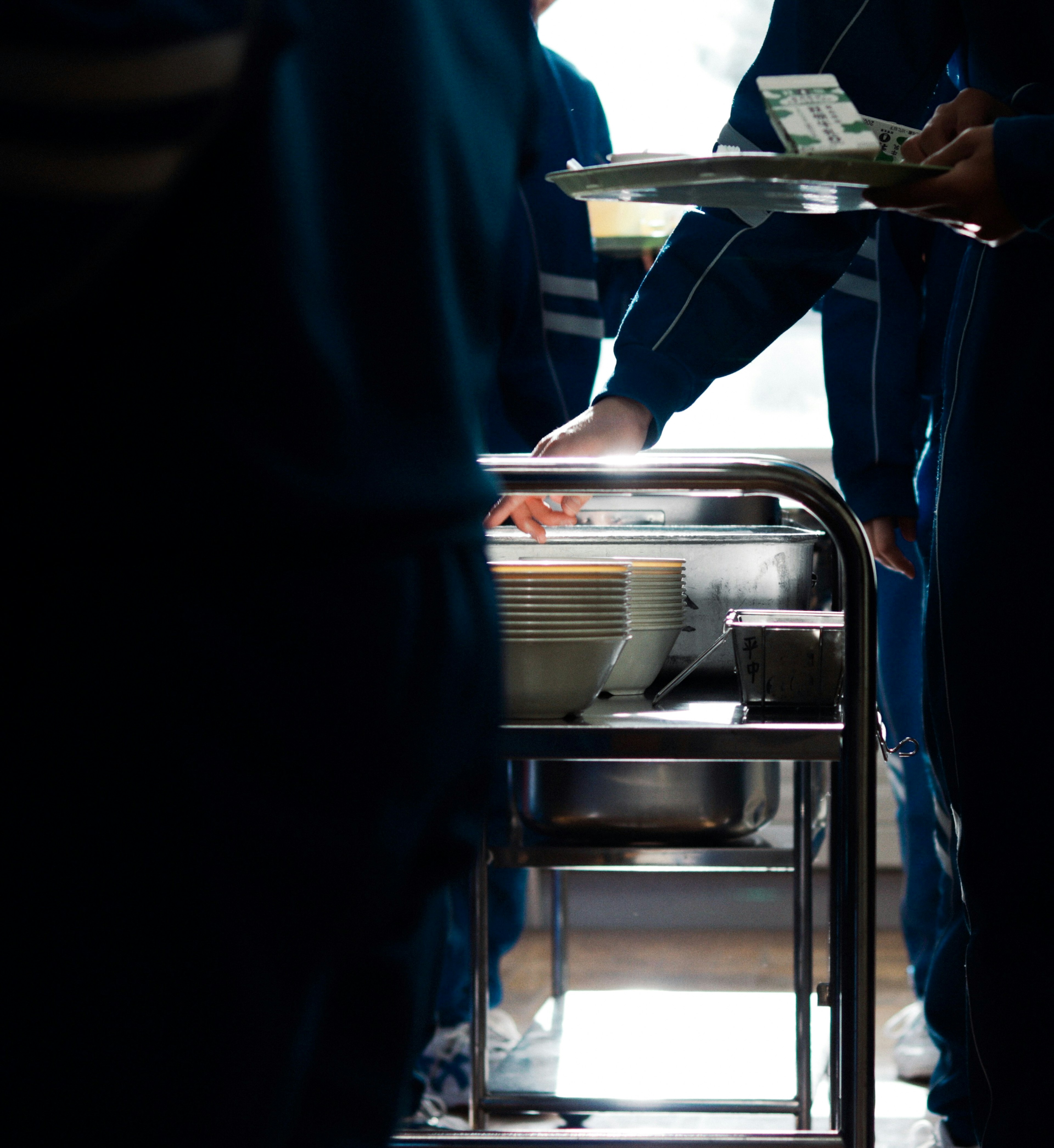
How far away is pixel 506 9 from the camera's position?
1.48 ft

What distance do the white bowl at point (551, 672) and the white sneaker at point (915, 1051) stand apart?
121 centimetres

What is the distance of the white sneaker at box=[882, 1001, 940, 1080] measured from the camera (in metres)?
1.86

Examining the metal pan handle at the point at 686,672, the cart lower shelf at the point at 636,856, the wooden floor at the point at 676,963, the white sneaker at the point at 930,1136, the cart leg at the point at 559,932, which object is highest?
the metal pan handle at the point at 686,672

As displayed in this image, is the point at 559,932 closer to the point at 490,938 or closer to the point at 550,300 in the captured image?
the point at 490,938

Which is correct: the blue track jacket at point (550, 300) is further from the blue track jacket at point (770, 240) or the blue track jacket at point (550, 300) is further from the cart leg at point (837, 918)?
the cart leg at point (837, 918)

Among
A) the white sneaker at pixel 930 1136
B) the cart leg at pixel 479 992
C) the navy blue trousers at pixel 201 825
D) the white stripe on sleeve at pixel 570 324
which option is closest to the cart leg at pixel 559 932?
the white sneaker at pixel 930 1136

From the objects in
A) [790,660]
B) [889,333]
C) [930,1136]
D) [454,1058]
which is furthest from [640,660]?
[454,1058]

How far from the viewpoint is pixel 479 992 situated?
129 centimetres

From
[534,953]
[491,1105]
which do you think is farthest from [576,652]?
[534,953]

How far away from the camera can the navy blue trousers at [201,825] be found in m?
0.33

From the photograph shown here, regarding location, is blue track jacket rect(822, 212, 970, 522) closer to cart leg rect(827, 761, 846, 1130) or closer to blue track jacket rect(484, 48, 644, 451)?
blue track jacket rect(484, 48, 644, 451)

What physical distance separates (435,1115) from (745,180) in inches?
51.6

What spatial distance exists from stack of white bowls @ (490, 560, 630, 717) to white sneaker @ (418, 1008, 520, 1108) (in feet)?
3.31

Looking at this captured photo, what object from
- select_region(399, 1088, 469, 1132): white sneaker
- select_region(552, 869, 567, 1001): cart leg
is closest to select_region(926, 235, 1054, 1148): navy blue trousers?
select_region(399, 1088, 469, 1132): white sneaker
